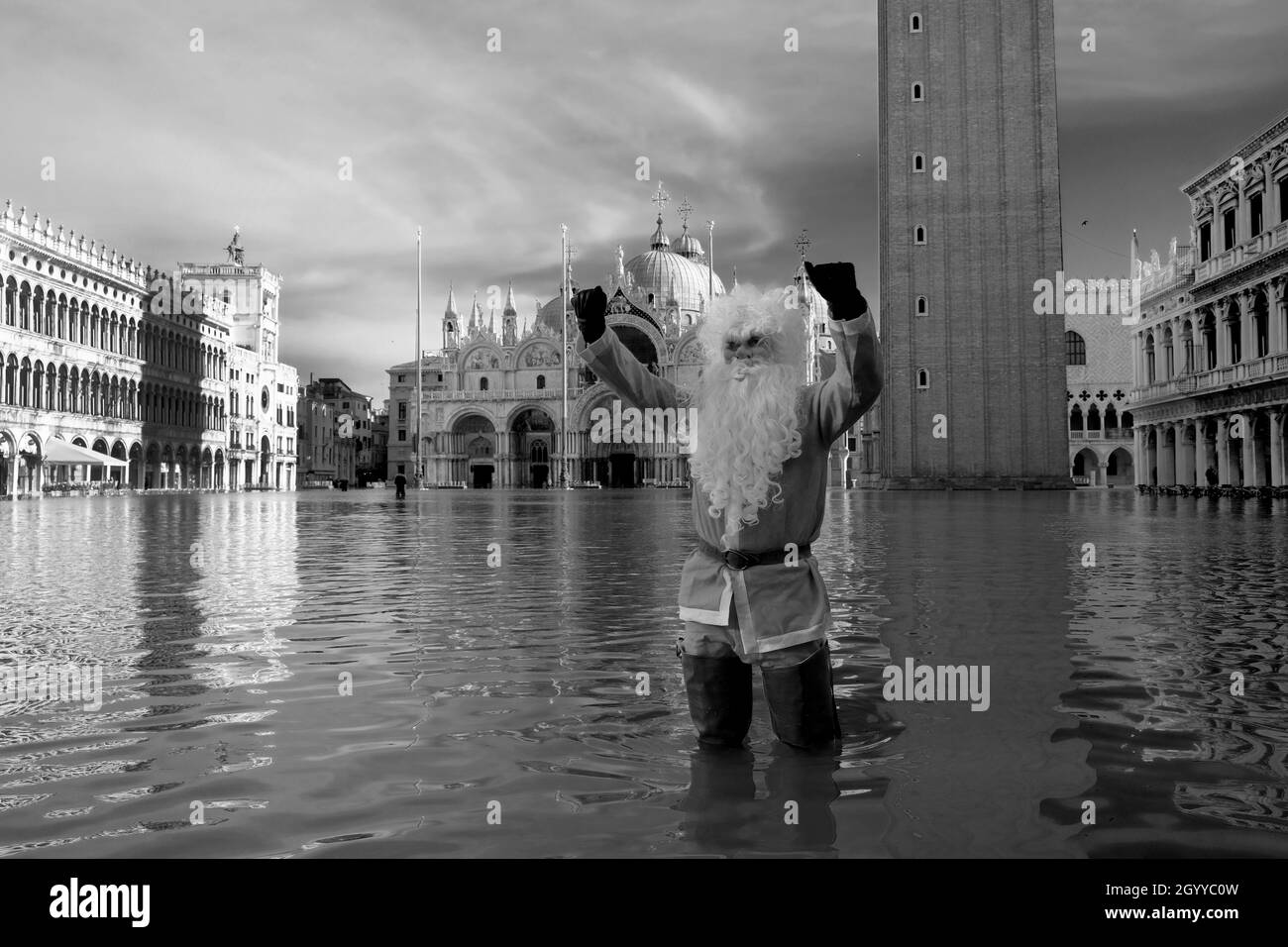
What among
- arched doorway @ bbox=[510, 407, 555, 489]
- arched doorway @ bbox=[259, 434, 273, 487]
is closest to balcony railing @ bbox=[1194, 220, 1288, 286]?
arched doorway @ bbox=[510, 407, 555, 489]

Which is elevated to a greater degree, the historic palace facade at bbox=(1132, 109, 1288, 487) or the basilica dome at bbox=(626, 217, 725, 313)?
the basilica dome at bbox=(626, 217, 725, 313)

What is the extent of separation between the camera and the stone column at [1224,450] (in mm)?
37094

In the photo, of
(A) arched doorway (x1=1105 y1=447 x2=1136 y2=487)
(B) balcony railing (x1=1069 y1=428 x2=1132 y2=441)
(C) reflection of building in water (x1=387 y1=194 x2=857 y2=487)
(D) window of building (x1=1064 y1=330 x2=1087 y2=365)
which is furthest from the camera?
(C) reflection of building in water (x1=387 y1=194 x2=857 y2=487)

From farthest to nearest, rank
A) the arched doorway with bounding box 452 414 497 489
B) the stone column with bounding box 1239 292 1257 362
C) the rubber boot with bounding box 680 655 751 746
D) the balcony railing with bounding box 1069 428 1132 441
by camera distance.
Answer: the arched doorway with bounding box 452 414 497 489 < the balcony railing with bounding box 1069 428 1132 441 < the stone column with bounding box 1239 292 1257 362 < the rubber boot with bounding box 680 655 751 746

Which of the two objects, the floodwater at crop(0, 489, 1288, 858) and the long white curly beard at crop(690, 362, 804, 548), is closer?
the floodwater at crop(0, 489, 1288, 858)

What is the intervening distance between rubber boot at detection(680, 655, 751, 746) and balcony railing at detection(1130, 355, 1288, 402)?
33762 mm

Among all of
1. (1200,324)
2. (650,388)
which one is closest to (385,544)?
(650,388)

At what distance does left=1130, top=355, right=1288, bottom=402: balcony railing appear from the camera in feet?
107

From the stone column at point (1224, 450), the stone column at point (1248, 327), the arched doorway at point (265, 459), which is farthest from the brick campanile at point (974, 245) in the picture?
the arched doorway at point (265, 459)

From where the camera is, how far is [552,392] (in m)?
92.4

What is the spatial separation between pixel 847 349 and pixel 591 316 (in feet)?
3.22

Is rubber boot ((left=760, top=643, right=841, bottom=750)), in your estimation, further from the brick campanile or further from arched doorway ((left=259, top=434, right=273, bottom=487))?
arched doorway ((left=259, top=434, right=273, bottom=487))

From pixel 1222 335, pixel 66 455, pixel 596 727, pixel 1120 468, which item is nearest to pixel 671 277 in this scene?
pixel 1120 468

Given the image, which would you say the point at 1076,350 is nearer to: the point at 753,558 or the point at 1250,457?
the point at 1250,457
